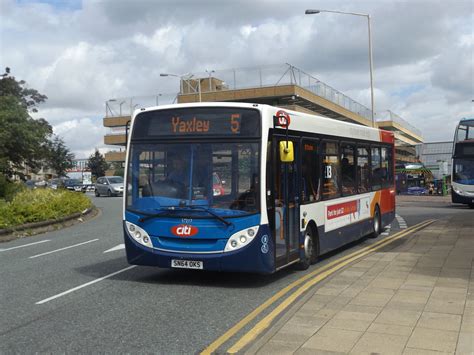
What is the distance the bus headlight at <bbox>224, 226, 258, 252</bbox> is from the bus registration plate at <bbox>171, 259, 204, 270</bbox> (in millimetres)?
551

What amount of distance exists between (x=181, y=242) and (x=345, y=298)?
8.38 feet

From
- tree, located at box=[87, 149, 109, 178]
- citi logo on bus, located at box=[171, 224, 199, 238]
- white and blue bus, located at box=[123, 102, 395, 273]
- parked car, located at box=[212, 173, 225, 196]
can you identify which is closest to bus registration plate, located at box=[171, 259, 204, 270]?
white and blue bus, located at box=[123, 102, 395, 273]

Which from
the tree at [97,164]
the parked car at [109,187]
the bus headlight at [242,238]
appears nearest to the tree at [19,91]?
Result: the parked car at [109,187]

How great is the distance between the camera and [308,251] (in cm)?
980

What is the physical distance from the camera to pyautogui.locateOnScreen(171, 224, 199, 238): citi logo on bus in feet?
26.5

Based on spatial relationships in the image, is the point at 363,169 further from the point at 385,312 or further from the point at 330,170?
the point at 385,312

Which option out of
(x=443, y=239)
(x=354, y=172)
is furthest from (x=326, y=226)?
(x=443, y=239)

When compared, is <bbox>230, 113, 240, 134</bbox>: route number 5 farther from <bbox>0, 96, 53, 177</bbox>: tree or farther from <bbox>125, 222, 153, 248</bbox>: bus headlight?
<bbox>0, 96, 53, 177</bbox>: tree

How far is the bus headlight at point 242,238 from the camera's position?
7.89m

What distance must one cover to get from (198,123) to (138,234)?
6.39ft

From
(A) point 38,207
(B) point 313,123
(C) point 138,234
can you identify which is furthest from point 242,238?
(A) point 38,207

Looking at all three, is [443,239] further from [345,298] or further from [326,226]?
[345,298]

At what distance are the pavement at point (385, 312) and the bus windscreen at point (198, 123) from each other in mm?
2609

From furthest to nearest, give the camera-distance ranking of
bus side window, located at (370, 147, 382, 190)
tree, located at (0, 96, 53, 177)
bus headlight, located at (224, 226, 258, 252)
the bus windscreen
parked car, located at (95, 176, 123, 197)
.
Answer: parked car, located at (95, 176, 123, 197) < tree, located at (0, 96, 53, 177) < bus side window, located at (370, 147, 382, 190) < the bus windscreen < bus headlight, located at (224, 226, 258, 252)
